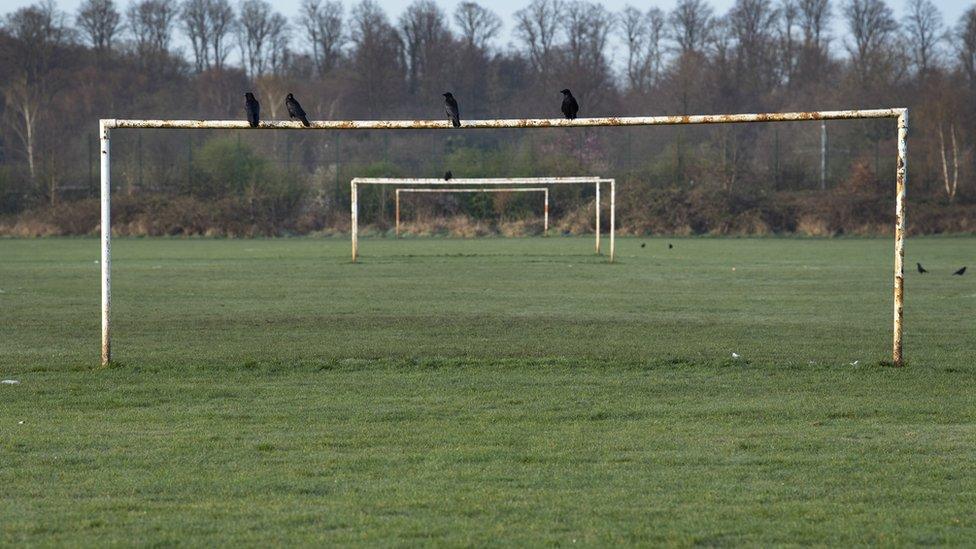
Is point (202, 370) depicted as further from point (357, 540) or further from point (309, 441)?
point (357, 540)

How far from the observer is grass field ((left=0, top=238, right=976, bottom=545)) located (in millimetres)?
5961

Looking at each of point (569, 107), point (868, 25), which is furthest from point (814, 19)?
point (569, 107)

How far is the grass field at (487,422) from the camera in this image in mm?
5961

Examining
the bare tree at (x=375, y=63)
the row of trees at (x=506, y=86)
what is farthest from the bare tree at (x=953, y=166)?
the bare tree at (x=375, y=63)

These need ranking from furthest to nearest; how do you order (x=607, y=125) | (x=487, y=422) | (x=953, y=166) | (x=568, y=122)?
(x=953, y=166)
(x=607, y=125)
(x=568, y=122)
(x=487, y=422)

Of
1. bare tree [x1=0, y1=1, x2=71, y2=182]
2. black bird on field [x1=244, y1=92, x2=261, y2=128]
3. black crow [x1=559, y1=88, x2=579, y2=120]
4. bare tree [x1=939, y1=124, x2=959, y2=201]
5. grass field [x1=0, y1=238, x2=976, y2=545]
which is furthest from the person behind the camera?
bare tree [x1=0, y1=1, x2=71, y2=182]

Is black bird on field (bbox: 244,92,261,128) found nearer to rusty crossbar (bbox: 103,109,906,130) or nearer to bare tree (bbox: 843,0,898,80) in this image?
rusty crossbar (bbox: 103,109,906,130)

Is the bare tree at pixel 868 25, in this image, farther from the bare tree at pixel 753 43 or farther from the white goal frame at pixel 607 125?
the white goal frame at pixel 607 125

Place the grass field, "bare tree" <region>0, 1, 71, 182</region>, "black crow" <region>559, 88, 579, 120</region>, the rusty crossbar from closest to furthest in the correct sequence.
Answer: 1. the grass field
2. the rusty crossbar
3. "black crow" <region>559, 88, 579, 120</region>
4. "bare tree" <region>0, 1, 71, 182</region>

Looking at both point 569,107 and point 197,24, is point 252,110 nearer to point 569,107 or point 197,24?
point 569,107

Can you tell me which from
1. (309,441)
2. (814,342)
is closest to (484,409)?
(309,441)

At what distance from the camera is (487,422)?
8.73 meters

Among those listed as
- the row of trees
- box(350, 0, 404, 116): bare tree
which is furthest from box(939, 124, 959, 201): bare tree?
box(350, 0, 404, 116): bare tree

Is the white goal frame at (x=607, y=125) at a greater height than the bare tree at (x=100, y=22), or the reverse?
the bare tree at (x=100, y=22)
